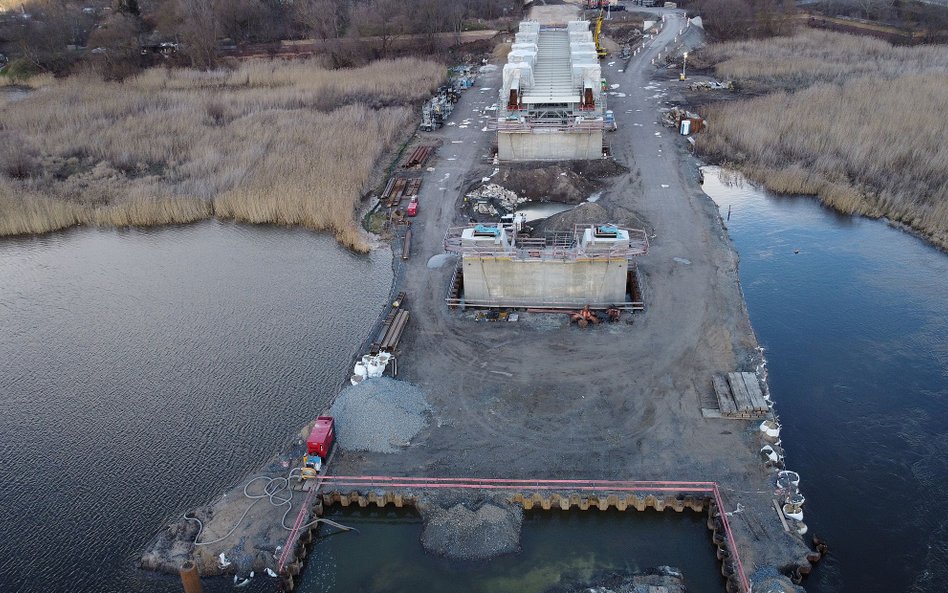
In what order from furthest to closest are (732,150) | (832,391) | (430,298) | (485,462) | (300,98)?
(300,98), (732,150), (430,298), (832,391), (485,462)

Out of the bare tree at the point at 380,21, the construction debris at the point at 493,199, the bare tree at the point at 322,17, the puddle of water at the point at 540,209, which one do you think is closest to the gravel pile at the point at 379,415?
the construction debris at the point at 493,199

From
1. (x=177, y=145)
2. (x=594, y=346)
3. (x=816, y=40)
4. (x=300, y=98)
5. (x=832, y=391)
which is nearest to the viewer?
(x=832, y=391)

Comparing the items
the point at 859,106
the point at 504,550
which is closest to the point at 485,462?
the point at 504,550

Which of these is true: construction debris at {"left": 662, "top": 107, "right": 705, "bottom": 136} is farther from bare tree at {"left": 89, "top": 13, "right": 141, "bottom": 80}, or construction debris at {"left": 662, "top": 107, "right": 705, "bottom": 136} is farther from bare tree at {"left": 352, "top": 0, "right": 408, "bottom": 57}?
bare tree at {"left": 89, "top": 13, "right": 141, "bottom": 80}

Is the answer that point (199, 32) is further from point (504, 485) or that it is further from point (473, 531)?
point (473, 531)

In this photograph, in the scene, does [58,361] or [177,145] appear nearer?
[58,361]

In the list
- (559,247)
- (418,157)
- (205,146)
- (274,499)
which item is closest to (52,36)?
(205,146)

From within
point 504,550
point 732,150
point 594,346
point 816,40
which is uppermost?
point 816,40

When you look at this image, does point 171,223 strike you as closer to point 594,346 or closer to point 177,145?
point 177,145
